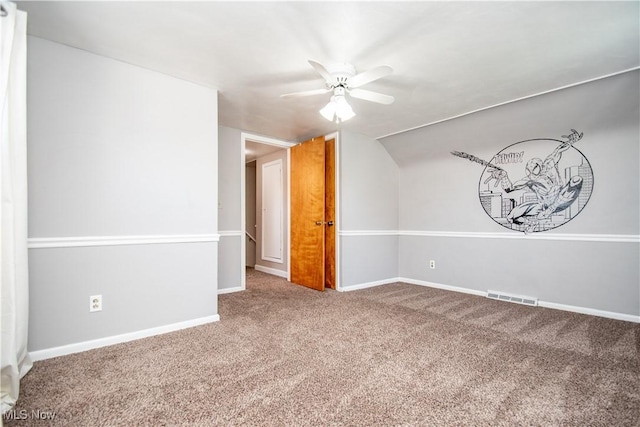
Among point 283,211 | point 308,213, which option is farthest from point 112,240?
point 283,211

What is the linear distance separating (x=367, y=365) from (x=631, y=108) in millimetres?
3339

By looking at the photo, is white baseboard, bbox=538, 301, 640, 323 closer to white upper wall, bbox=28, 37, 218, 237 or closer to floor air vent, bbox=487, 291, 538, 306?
floor air vent, bbox=487, 291, 538, 306

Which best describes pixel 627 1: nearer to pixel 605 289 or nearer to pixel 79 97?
pixel 605 289

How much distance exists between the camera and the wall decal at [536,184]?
3.32m

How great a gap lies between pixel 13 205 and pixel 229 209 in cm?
260

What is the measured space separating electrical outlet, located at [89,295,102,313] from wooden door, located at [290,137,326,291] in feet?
8.27

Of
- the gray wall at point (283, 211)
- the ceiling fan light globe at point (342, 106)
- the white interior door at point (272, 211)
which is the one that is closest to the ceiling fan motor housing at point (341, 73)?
the ceiling fan light globe at point (342, 106)

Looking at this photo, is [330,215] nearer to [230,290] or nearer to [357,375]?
[230,290]

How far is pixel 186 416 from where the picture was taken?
1520 mm

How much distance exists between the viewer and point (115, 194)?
2.43 metres

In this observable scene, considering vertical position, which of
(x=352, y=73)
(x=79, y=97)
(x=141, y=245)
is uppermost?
(x=352, y=73)

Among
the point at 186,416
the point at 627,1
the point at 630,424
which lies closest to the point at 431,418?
the point at 630,424

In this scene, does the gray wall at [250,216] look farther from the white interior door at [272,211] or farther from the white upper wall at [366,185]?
the white upper wall at [366,185]

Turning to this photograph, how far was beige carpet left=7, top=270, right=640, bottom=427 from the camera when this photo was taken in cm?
154
